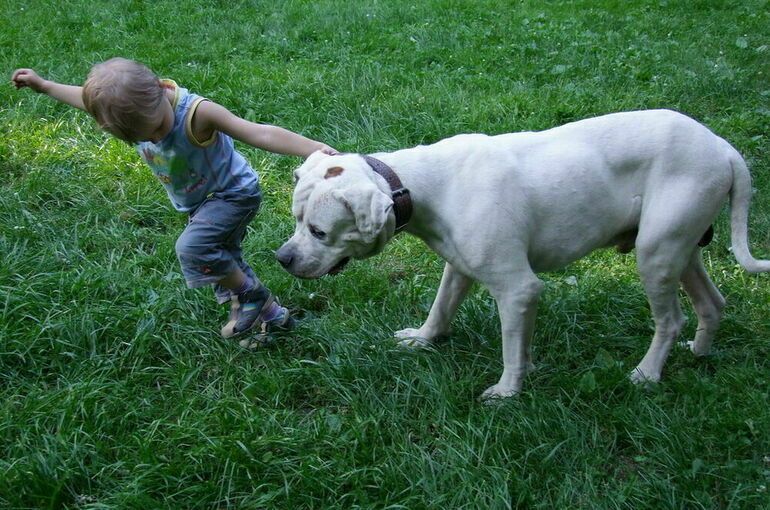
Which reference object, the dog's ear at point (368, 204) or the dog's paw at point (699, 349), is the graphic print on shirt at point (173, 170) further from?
the dog's paw at point (699, 349)

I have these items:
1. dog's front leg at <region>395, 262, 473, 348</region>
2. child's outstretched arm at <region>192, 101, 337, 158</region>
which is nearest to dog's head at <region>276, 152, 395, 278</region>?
child's outstretched arm at <region>192, 101, 337, 158</region>

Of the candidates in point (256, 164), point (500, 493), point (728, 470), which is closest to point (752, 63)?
point (256, 164)

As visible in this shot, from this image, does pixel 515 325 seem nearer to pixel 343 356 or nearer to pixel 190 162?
pixel 343 356

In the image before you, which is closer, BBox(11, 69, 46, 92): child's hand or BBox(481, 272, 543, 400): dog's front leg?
BBox(481, 272, 543, 400): dog's front leg

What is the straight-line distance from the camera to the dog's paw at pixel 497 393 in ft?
12.2

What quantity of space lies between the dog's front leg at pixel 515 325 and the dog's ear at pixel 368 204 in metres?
0.67

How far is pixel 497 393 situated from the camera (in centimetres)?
378

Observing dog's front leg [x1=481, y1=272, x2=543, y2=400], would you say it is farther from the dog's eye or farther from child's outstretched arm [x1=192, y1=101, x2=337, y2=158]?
child's outstretched arm [x1=192, y1=101, x2=337, y2=158]

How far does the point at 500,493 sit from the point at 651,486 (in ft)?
2.12

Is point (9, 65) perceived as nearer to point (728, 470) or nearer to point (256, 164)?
point (256, 164)

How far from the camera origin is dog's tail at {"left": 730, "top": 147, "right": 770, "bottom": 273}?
3605mm

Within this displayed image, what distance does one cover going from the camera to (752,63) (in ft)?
26.0

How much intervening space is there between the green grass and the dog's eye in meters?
0.77

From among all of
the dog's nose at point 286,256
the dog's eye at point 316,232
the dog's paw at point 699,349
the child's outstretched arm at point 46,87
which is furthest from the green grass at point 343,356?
the child's outstretched arm at point 46,87
